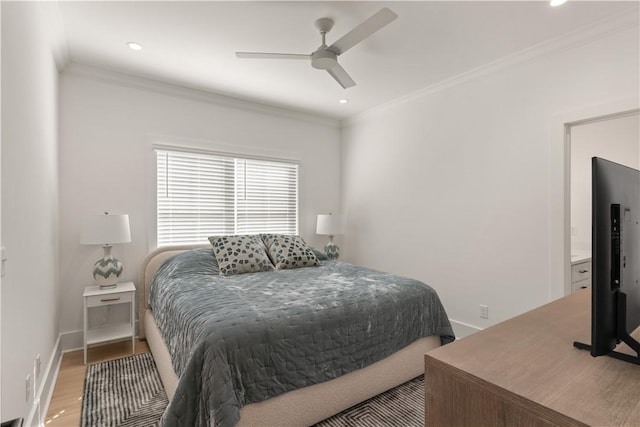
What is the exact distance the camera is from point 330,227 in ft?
13.9

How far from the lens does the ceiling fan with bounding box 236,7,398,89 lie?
1.96m

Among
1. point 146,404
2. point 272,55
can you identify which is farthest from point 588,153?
point 146,404

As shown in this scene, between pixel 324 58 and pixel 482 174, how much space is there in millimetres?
1869

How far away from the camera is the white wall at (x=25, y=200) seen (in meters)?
1.39

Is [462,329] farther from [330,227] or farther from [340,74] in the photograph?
[340,74]

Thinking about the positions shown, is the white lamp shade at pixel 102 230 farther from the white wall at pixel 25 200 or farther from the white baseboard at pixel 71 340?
the white baseboard at pixel 71 340

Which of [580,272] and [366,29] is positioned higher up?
[366,29]

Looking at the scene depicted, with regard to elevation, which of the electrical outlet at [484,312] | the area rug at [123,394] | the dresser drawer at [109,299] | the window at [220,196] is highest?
the window at [220,196]

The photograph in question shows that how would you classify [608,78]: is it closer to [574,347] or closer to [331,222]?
[574,347]

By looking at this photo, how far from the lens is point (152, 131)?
11.0ft

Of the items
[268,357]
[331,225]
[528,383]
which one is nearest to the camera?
[528,383]

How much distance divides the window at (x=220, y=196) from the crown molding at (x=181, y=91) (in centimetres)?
63

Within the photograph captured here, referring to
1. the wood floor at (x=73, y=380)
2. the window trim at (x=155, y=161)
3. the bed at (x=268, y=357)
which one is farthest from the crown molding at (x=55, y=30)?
the wood floor at (x=73, y=380)

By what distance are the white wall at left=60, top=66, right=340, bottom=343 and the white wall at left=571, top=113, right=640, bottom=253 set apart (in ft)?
12.8
